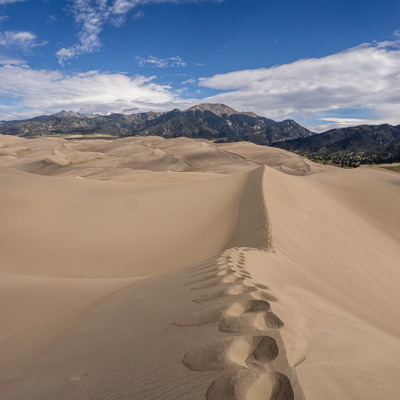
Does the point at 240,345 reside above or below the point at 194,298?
above

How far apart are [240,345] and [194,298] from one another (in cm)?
135

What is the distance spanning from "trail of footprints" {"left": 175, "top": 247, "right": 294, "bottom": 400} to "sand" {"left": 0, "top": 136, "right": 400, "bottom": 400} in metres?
0.01

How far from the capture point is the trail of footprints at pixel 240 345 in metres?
1.63

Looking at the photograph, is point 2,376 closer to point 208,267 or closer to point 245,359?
point 245,359

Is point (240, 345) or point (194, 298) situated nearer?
point (240, 345)

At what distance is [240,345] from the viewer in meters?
2.10

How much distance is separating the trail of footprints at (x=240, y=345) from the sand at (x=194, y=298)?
0.01 metres

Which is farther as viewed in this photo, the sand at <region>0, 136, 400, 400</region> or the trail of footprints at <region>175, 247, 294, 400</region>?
the sand at <region>0, 136, 400, 400</region>

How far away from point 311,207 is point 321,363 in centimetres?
1177

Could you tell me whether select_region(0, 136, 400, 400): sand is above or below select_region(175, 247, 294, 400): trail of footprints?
below

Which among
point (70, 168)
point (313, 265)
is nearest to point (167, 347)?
point (313, 265)

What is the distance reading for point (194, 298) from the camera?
339cm

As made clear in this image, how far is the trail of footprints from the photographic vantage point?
5.36 ft

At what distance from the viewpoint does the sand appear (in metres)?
1.89
